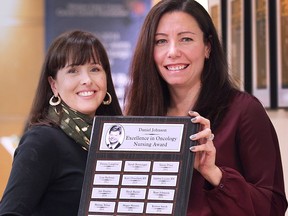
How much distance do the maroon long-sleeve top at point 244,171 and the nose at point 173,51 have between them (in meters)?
0.25

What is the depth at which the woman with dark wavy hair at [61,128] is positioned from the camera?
236 centimetres

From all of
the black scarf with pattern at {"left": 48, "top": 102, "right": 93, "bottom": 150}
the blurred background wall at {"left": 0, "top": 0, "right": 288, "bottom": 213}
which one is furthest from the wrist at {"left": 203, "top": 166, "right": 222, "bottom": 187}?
the blurred background wall at {"left": 0, "top": 0, "right": 288, "bottom": 213}

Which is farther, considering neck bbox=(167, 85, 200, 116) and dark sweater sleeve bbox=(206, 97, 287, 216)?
neck bbox=(167, 85, 200, 116)

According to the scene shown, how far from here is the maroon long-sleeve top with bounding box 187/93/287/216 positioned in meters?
2.30

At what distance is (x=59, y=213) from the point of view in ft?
7.88

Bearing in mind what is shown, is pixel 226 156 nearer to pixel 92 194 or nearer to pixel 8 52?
pixel 92 194

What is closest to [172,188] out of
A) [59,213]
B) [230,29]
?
[59,213]

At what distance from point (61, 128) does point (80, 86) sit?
0.16 m

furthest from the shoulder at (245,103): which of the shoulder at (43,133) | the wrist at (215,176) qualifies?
the shoulder at (43,133)

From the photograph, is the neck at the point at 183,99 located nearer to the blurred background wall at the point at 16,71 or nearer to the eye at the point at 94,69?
the eye at the point at 94,69

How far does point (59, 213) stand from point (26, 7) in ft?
15.4

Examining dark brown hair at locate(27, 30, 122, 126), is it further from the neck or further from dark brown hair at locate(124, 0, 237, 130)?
the neck

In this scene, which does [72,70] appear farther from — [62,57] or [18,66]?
[18,66]

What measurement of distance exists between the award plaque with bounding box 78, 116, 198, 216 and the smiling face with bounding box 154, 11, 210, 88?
35cm
